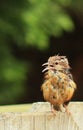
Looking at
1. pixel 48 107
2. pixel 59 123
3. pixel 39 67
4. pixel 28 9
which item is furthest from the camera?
pixel 39 67

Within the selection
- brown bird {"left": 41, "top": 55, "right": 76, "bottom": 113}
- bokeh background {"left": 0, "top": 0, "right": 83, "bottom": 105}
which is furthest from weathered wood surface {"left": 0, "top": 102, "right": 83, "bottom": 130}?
bokeh background {"left": 0, "top": 0, "right": 83, "bottom": 105}

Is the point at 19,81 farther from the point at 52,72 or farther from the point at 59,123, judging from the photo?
the point at 59,123

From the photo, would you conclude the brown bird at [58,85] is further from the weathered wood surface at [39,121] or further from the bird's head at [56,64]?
the weathered wood surface at [39,121]

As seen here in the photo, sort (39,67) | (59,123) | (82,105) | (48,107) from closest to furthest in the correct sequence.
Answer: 1. (59,123)
2. (82,105)
3. (48,107)
4. (39,67)

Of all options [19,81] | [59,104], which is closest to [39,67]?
[19,81]

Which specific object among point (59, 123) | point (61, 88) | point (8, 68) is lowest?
point (59, 123)

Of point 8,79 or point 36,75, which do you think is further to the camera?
point 36,75

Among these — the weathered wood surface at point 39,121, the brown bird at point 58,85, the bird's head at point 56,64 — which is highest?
the bird's head at point 56,64

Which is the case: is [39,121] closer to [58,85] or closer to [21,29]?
[58,85]

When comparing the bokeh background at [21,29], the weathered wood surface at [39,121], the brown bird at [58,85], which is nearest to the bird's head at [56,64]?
the brown bird at [58,85]

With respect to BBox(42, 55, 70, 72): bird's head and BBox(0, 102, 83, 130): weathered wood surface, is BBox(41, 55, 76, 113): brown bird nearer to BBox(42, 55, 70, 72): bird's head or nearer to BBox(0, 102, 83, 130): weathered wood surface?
BBox(42, 55, 70, 72): bird's head

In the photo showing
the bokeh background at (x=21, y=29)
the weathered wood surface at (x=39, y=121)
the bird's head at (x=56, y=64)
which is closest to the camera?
the weathered wood surface at (x=39, y=121)
